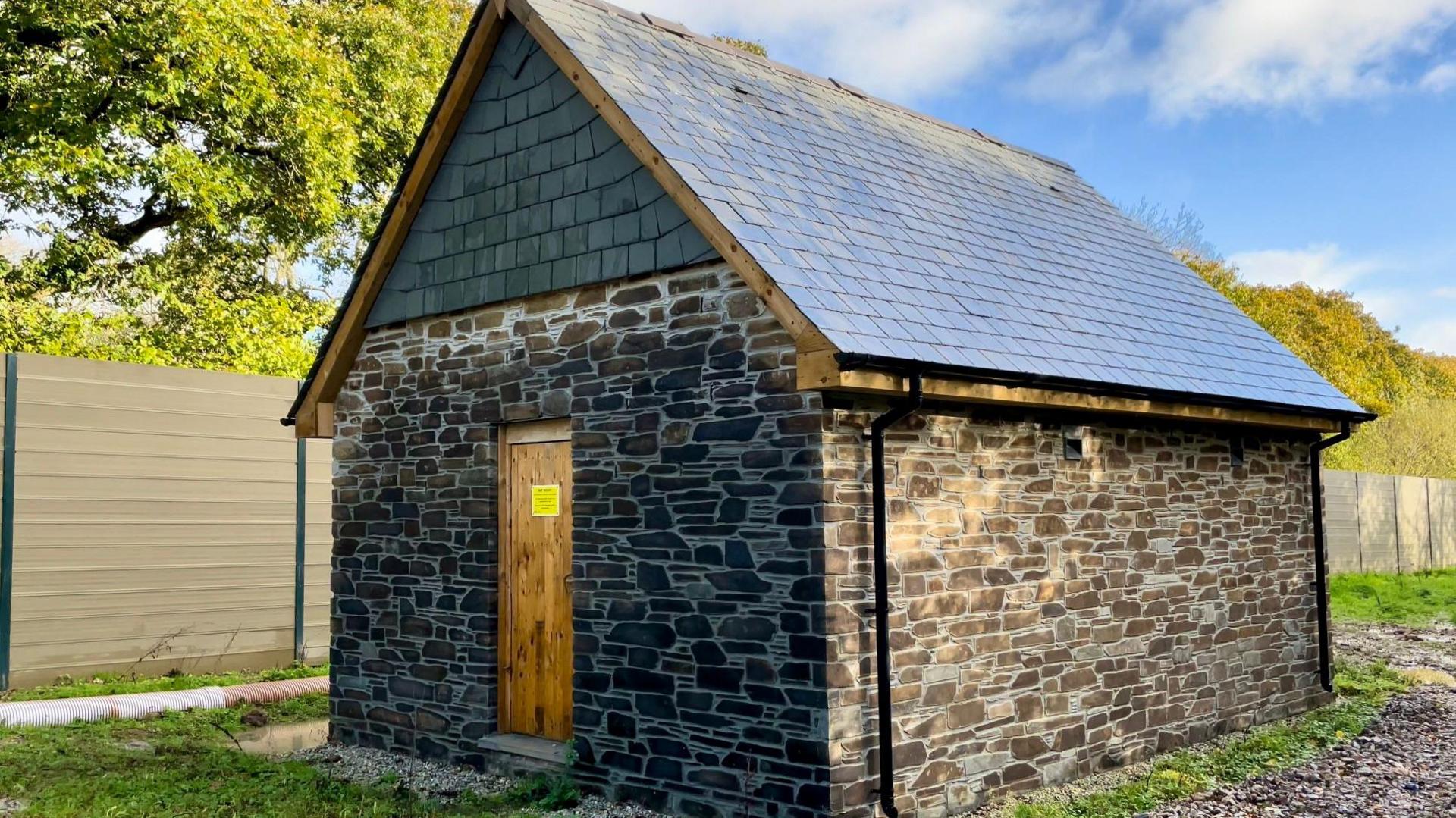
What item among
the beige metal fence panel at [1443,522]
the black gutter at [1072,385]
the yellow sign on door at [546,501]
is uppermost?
the black gutter at [1072,385]

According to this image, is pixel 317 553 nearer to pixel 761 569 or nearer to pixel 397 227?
pixel 397 227

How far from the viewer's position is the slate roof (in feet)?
24.3

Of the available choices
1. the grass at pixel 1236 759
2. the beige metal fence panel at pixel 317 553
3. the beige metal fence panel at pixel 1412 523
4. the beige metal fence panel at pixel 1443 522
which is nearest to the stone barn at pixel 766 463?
the grass at pixel 1236 759

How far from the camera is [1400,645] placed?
1562 cm

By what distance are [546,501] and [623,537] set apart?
106cm

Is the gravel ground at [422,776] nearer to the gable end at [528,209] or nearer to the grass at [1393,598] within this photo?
the gable end at [528,209]

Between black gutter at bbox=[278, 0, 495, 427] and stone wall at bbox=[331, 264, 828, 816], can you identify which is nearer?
stone wall at bbox=[331, 264, 828, 816]

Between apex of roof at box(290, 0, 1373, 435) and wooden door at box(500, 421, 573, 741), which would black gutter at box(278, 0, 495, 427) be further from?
wooden door at box(500, 421, 573, 741)

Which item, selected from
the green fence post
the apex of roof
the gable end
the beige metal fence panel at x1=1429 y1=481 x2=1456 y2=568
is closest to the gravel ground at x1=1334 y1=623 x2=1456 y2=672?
the apex of roof

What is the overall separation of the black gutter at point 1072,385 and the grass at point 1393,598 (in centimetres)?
963

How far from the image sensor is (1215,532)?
33.5ft

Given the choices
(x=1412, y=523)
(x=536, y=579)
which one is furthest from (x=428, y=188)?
(x=1412, y=523)

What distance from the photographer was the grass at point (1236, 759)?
300 inches

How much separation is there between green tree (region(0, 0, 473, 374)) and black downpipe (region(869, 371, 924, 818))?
1275 centimetres
